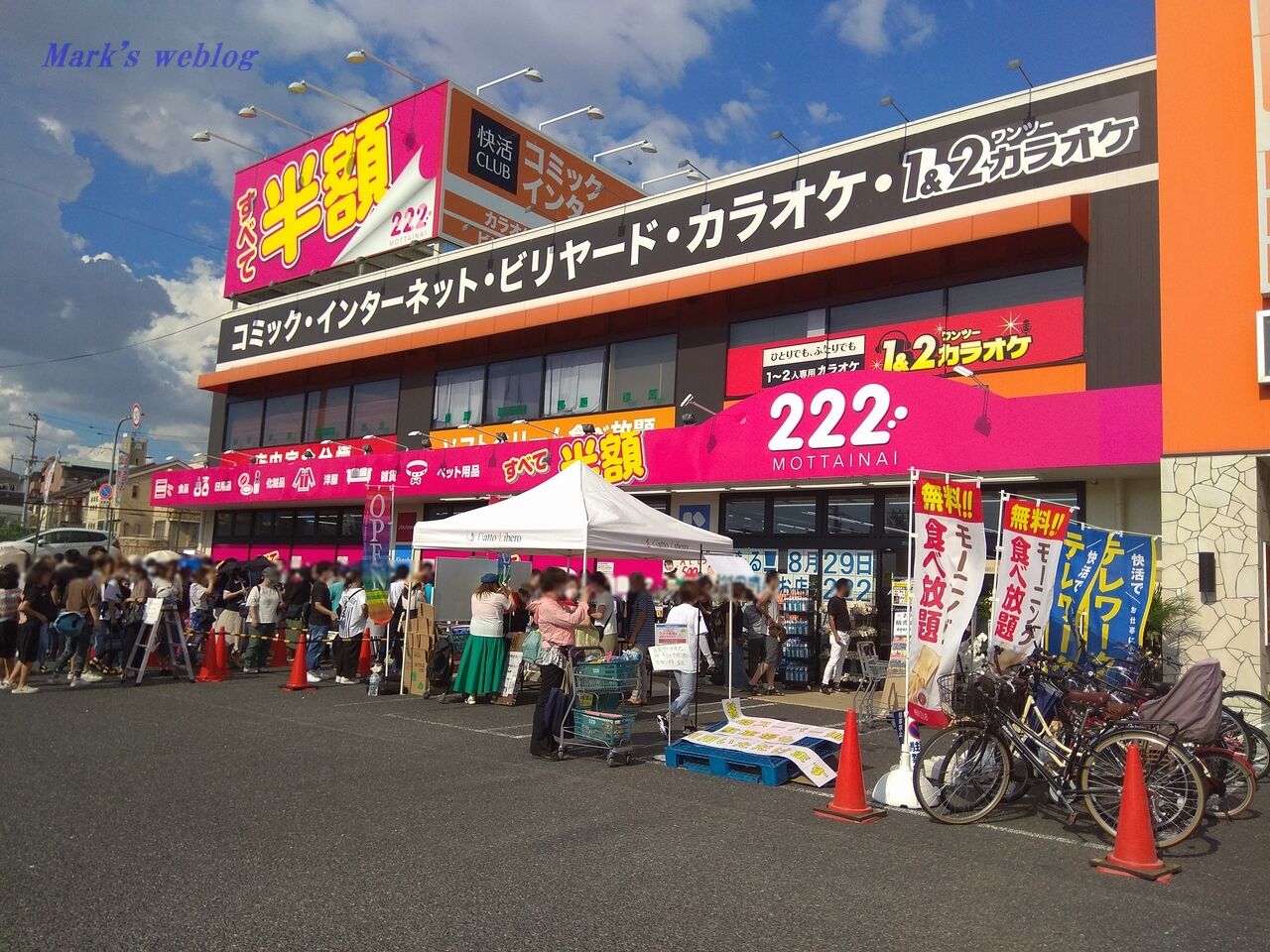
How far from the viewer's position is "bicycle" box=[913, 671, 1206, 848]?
651 cm

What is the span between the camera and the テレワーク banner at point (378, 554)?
14.0 m

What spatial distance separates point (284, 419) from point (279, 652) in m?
9.97

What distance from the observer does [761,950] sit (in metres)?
4.43

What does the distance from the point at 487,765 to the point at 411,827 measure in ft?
7.28

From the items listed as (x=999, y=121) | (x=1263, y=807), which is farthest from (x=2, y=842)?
(x=999, y=121)

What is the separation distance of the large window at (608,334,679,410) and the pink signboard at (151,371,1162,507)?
5.00 feet

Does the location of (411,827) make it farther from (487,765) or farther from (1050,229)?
(1050,229)

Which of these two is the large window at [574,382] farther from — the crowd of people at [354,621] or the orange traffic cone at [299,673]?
the orange traffic cone at [299,673]

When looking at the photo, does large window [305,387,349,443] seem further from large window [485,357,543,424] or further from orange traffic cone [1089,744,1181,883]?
orange traffic cone [1089,744,1181,883]

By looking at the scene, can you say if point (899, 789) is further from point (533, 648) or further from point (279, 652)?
point (279, 652)

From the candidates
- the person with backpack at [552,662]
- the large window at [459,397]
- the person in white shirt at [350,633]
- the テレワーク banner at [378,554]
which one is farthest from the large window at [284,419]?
the person with backpack at [552,662]

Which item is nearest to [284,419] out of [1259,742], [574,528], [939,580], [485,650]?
[485,650]

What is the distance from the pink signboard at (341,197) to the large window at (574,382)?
5.58 m

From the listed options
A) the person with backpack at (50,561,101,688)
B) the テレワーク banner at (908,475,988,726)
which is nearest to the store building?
the テレワーク banner at (908,475,988,726)
